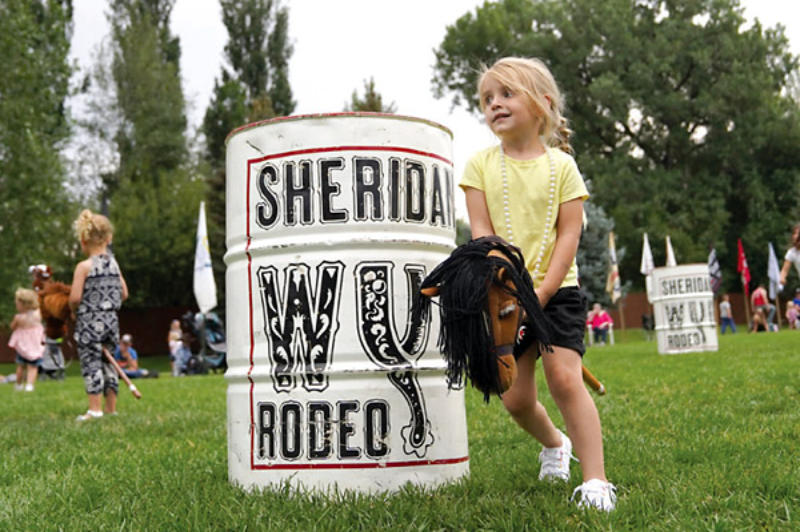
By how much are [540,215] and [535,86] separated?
53 centimetres

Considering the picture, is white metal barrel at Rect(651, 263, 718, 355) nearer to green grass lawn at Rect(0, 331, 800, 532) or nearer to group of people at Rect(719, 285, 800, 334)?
green grass lawn at Rect(0, 331, 800, 532)

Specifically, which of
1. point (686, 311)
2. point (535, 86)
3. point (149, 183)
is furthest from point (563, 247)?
point (149, 183)

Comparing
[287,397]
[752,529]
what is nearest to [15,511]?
[287,397]

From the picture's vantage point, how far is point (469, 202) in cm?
328

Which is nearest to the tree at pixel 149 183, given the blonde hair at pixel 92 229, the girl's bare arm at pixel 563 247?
the blonde hair at pixel 92 229

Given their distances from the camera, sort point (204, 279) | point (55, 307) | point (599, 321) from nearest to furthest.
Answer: point (55, 307), point (204, 279), point (599, 321)

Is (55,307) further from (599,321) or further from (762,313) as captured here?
(762,313)

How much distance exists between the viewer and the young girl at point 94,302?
7.16 m

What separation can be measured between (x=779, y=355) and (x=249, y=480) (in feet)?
27.2

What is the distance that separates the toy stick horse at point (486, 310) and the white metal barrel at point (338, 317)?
418 millimetres

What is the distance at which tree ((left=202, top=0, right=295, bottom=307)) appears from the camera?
38406 millimetres

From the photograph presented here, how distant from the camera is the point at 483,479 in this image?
3.37 m

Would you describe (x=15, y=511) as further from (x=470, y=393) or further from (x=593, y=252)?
(x=593, y=252)

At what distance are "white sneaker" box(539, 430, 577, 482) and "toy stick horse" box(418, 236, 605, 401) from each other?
2.54ft
